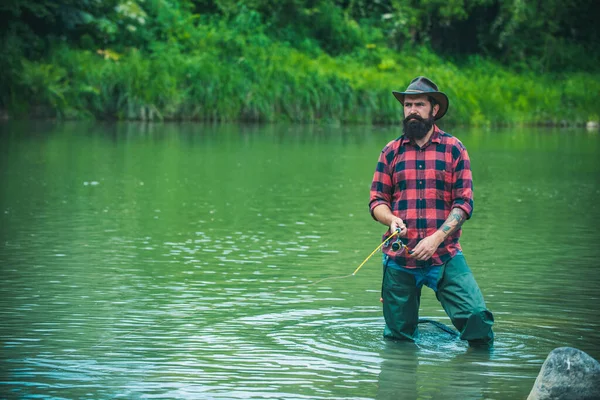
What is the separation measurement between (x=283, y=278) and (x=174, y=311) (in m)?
1.90

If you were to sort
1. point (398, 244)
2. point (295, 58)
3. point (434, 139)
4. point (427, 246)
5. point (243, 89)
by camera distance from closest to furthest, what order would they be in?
point (427, 246) → point (398, 244) → point (434, 139) → point (243, 89) → point (295, 58)

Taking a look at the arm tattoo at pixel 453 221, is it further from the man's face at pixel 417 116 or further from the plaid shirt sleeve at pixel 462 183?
the man's face at pixel 417 116

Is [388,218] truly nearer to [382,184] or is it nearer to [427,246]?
[382,184]

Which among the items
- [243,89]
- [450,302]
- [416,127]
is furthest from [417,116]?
[243,89]

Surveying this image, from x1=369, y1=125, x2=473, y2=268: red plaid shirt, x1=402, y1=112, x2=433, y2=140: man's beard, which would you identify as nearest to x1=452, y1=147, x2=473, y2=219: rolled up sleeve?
x1=369, y1=125, x2=473, y2=268: red plaid shirt

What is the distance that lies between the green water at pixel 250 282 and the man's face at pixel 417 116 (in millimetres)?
1472

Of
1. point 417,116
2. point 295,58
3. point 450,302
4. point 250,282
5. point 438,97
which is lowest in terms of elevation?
point 250,282

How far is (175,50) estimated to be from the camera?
42.5 meters

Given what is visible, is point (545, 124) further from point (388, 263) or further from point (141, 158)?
point (388, 263)

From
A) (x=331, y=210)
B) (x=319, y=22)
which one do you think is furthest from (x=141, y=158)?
(x=319, y=22)

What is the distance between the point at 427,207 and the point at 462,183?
27 cm

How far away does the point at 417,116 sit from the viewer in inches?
304

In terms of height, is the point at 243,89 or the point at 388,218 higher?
the point at 243,89

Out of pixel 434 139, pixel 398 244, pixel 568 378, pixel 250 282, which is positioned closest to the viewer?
pixel 568 378
